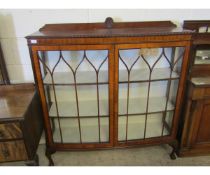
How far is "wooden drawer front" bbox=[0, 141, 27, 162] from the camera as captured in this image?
1.32 m

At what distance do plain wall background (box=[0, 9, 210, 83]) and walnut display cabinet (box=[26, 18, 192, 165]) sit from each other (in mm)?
65

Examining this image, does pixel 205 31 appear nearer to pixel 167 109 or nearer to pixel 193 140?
pixel 167 109

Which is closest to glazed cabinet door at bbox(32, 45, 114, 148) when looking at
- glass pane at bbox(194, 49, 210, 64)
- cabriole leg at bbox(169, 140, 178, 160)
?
cabriole leg at bbox(169, 140, 178, 160)

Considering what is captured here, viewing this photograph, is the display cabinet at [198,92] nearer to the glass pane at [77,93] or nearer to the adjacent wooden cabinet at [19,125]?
the glass pane at [77,93]

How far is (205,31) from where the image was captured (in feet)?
5.25

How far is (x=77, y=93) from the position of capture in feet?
5.36

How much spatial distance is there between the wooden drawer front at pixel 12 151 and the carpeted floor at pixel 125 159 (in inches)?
17.8

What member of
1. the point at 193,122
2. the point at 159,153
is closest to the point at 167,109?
the point at 193,122

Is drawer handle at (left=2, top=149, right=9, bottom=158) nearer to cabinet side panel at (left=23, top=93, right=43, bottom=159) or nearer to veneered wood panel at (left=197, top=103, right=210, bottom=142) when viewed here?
cabinet side panel at (left=23, top=93, right=43, bottom=159)

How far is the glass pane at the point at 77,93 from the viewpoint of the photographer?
1.46 meters

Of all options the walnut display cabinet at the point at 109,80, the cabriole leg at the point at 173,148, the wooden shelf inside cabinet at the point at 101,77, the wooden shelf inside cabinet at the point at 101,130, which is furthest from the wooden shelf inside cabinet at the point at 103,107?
the cabriole leg at the point at 173,148

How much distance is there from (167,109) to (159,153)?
0.55 m
